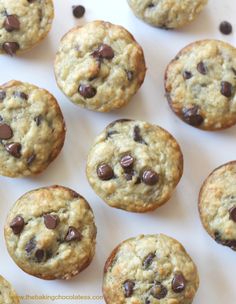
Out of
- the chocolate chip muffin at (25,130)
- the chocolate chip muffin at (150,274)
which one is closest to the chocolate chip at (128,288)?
the chocolate chip muffin at (150,274)

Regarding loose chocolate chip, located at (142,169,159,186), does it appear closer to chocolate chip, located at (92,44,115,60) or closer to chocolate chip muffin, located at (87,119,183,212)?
chocolate chip muffin, located at (87,119,183,212)

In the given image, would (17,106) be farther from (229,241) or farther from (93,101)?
(229,241)

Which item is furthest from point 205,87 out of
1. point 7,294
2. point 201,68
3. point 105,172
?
point 7,294

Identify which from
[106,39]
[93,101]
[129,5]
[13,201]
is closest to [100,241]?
[13,201]

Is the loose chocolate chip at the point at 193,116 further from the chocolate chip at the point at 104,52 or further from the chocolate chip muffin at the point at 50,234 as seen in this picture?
the chocolate chip muffin at the point at 50,234

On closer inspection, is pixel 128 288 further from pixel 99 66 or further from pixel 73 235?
pixel 99 66

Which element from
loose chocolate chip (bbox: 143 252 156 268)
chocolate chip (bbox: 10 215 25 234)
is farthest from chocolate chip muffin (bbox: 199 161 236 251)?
chocolate chip (bbox: 10 215 25 234)
